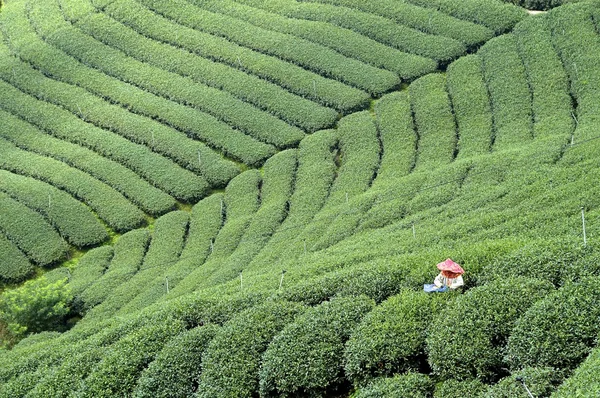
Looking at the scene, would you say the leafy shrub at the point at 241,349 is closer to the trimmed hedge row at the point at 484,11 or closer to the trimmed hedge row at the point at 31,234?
the trimmed hedge row at the point at 31,234

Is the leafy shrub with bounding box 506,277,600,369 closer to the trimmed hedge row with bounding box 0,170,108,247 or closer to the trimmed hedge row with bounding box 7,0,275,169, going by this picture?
the trimmed hedge row with bounding box 0,170,108,247

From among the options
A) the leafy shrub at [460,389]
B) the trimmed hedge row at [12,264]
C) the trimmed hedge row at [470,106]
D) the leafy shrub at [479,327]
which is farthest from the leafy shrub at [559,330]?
the trimmed hedge row at [12,264]

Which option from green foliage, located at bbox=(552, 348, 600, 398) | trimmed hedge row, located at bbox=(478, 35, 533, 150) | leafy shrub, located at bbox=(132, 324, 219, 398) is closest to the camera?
green foliage, located at bbox=(552, 348, 600, 398)

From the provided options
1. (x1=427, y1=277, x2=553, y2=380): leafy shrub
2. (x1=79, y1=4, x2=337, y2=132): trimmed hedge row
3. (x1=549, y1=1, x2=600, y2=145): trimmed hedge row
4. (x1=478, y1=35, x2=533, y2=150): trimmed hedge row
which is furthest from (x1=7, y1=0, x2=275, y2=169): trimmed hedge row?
(x1=427, y1=277, x2=553, y2=380): leafy shrub

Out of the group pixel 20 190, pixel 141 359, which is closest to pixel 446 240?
pixel 141 359

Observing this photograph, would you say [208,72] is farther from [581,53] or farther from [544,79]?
[581,53]

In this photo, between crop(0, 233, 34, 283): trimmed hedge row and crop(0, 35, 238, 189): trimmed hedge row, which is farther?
crop(0, 35, 238, 189): trimmed hedge row

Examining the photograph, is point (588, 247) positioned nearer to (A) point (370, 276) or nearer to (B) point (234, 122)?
(A) point (370, 276)

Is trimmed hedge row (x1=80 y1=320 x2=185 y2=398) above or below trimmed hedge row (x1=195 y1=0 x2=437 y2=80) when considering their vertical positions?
below
